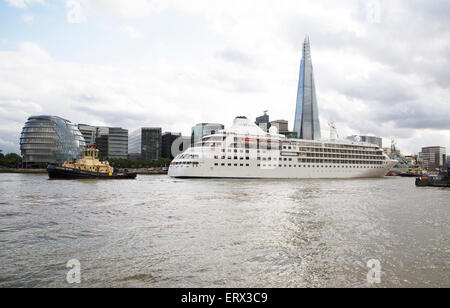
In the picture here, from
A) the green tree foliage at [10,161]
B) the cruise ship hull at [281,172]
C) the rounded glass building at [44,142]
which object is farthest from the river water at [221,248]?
the green tree foliage at [10,161]

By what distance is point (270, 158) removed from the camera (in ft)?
212

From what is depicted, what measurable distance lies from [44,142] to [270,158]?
4365 inches

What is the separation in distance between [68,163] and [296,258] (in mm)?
65748

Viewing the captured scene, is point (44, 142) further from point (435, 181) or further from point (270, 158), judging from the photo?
point (435, 181)

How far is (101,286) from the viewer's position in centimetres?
691

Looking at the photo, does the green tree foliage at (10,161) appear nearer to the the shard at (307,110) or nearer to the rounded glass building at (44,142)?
the rounded glass building at (44,142)

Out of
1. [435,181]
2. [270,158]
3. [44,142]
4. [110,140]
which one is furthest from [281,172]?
[110,140]

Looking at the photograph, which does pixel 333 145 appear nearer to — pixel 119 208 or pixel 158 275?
pixel 119 208

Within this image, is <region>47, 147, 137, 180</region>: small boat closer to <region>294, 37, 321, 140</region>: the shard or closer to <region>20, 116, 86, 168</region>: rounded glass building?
<region>20, 116, 86, 168</region>: rounded glass building

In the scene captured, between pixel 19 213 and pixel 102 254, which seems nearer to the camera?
pixel 102 254

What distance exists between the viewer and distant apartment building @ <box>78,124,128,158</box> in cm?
17562

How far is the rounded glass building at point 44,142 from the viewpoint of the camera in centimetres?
12356

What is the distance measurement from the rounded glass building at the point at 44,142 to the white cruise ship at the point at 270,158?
89.4m
